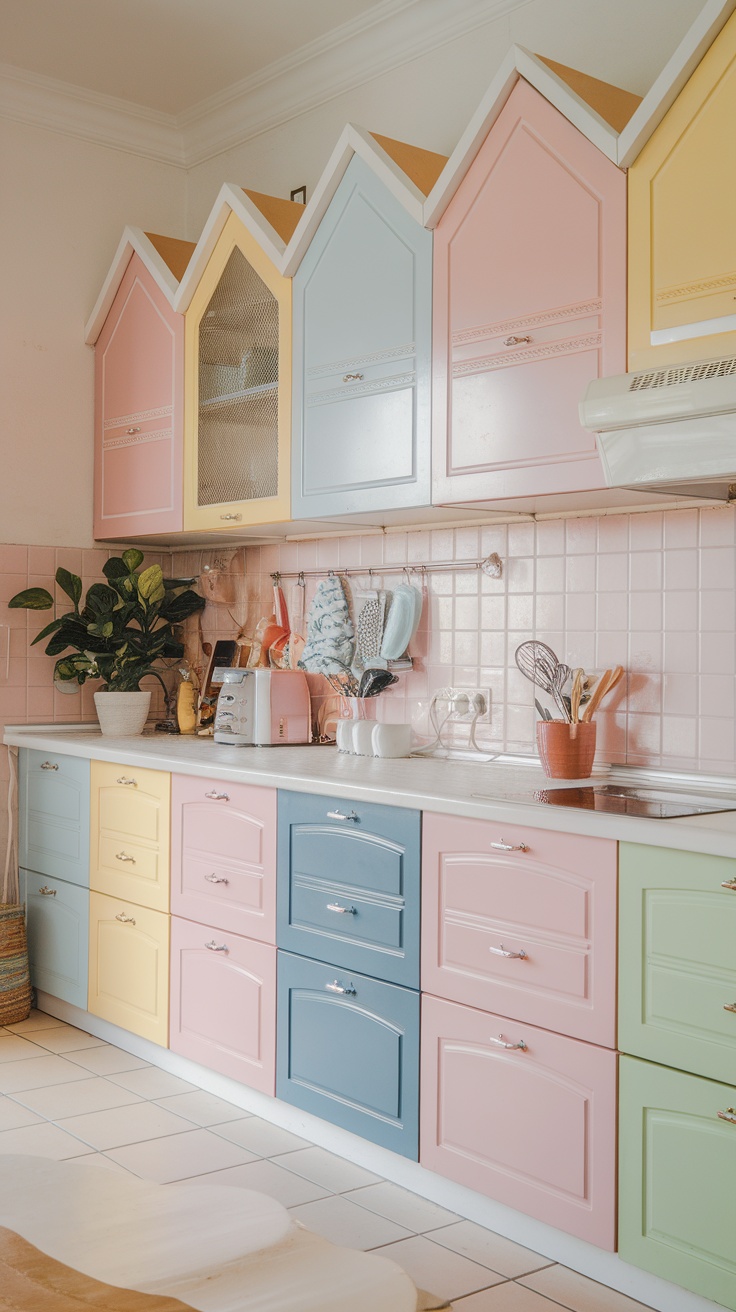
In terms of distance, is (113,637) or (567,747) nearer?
(567,747)

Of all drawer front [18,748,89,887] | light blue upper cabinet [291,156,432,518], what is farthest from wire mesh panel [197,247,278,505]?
drawer front [18,748,89,887]

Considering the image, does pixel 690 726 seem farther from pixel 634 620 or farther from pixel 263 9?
pixel 263 9

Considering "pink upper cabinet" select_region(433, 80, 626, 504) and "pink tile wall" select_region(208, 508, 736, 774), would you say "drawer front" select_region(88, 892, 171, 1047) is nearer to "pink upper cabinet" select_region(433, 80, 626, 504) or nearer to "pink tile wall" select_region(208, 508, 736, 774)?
"pink tile wall" select_region(208, 508, 736, 774)

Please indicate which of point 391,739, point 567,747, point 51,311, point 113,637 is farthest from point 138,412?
point 567,747

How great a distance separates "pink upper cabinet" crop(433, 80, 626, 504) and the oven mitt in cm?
77

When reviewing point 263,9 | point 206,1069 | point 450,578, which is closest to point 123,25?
point 263,9

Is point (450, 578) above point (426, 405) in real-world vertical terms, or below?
below

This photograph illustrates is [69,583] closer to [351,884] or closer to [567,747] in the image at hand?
[351,884]

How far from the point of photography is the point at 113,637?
12.7 feet

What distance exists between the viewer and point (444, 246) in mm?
2758

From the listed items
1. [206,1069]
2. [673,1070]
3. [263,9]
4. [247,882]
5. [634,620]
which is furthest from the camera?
[263,9]

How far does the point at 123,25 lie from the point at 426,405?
1.65 metres

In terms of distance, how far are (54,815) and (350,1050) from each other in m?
1.51

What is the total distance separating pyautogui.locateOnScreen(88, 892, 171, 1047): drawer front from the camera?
3268mm
